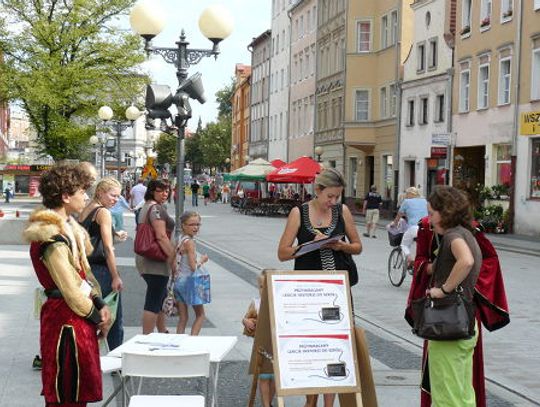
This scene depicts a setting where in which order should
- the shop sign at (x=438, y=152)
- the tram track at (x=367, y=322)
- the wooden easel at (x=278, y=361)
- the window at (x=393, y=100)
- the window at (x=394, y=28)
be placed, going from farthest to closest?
the window at (x=394, y=28) < the window at (x=393, y=100) < the shop sign at (x=438, y=152) < the tram track at (x=367, y=322) < the wooden easel at (x=278, y=361)

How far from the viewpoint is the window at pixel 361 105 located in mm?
51938

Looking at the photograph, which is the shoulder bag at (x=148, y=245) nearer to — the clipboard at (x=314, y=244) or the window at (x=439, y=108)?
the clipboard at (x=314, y=244)

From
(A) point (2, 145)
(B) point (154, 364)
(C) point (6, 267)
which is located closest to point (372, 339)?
(B) point (154, 364)

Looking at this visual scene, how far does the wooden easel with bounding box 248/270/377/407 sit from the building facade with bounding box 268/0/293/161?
66.7m

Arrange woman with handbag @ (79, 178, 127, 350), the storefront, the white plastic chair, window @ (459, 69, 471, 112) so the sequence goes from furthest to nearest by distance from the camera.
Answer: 1. the storefront
2. window @ (459, 69, 471, 112)
3. woman with handbag @ (79, 178, 127, 350)
4. the white plastic chair

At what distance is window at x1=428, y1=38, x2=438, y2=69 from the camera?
1680 inches

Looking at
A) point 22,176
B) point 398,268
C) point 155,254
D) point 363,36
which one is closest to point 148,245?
point 155,254

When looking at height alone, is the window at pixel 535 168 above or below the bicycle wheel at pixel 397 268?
above

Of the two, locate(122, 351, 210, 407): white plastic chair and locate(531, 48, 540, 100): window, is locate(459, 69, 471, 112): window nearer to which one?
locate(531, 48, 540, 100): window

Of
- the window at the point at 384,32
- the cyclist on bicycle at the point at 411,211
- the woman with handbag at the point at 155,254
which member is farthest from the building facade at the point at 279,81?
the woman with handbag at the point at 155,254

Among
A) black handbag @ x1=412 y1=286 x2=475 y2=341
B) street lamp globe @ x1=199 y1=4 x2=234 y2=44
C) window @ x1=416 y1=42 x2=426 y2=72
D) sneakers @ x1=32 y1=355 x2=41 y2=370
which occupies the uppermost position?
window @ x1=416 y1=42 x2=426 y2=72

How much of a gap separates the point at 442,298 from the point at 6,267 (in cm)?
1285

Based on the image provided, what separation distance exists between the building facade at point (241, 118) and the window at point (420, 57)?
49.8 m

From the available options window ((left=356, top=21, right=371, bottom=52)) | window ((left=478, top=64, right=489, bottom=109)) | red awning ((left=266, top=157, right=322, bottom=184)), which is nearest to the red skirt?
window ((left=478, top=64, right=489, bottom=109))
